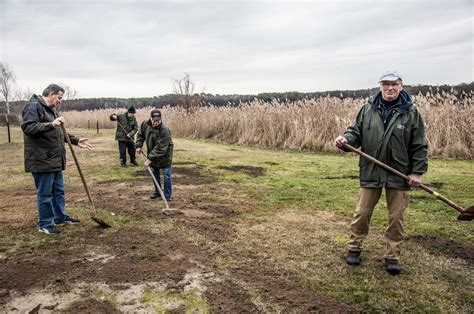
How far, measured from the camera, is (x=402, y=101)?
12.8 feet

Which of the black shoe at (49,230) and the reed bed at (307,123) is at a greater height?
the reed bed at (307,123)

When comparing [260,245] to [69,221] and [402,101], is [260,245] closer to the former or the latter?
[402,101]

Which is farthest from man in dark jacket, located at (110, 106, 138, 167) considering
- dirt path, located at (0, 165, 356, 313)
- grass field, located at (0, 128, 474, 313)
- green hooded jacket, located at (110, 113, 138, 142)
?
dirt path, located at (0, 165, 356, 313)

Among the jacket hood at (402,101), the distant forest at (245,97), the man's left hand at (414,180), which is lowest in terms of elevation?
the man's left hand at (414,180)

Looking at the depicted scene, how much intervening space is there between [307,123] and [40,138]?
10607 millimetres

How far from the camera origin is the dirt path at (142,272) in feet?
11.1

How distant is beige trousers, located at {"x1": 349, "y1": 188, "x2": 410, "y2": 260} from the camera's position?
3916 mm

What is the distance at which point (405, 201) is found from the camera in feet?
12.8

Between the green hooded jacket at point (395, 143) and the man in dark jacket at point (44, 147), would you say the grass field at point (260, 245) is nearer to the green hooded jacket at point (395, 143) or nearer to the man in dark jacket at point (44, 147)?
the man in dark jacket at point (44, 147)

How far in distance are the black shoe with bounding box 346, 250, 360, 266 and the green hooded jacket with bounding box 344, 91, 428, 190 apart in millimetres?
768

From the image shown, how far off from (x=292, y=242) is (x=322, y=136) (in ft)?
31.4

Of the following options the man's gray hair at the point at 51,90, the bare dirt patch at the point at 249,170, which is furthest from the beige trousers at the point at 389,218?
the bare dirt patch at the point at 249,170

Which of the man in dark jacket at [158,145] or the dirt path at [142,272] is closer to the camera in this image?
the dirt path at [142,272]

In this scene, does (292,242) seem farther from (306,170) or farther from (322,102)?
(322,102)
